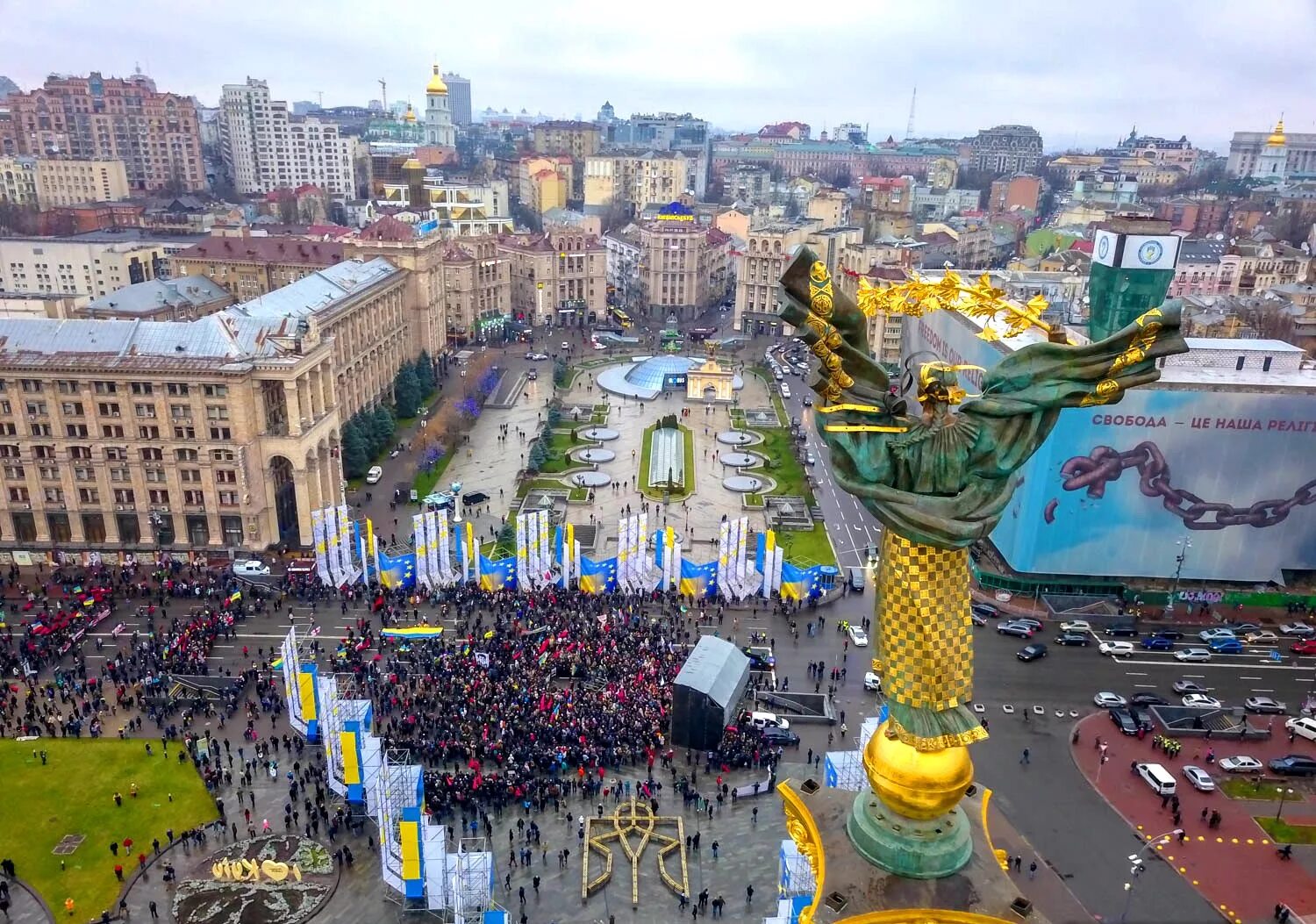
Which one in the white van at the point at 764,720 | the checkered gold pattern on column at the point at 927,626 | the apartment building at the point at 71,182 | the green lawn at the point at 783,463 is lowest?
the white van at the point at 764,720

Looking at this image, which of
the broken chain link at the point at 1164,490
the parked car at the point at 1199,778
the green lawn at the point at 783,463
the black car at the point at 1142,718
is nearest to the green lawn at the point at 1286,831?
the parked car at the point at 1199,778

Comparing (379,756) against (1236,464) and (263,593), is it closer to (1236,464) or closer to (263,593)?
(263,593)

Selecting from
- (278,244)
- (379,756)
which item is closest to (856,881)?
(379,756)

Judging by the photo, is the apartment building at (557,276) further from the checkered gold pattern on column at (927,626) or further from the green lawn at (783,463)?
the checkered gold pattern on column at (927,626)

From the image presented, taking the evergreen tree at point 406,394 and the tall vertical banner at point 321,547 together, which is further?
the evergreen tree at point 406,394

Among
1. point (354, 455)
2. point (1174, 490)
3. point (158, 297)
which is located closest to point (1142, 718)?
point (1174, 490)

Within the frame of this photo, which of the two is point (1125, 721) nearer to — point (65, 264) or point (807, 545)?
point (807, 545)
